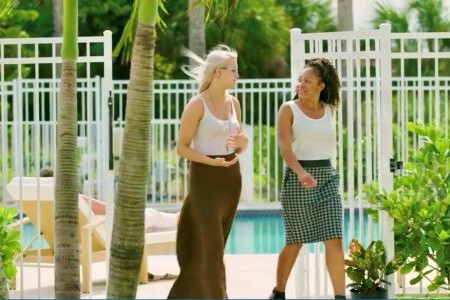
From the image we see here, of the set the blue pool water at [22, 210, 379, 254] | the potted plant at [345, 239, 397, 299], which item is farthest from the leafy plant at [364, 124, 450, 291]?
the blue pool water at [22, 210, 379, 254]

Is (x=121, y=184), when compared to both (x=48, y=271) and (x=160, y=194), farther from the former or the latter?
(x=160, y=194)

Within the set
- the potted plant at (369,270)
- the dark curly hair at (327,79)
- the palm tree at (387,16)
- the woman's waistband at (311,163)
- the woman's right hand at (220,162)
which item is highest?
the palm tree at (387,16)

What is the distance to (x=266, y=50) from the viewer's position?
88.7 feet

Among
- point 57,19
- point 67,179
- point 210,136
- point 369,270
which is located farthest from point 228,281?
point 57,19

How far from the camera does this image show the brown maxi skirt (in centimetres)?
715

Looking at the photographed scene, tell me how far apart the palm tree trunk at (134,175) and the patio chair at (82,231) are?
9.17 ft

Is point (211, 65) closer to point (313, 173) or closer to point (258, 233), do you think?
point (313, 173)

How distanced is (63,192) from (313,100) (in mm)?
1741

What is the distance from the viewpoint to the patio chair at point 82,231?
8969 mm

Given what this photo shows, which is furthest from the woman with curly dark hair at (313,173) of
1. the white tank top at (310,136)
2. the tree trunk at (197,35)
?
the tree trunk at (197,35)

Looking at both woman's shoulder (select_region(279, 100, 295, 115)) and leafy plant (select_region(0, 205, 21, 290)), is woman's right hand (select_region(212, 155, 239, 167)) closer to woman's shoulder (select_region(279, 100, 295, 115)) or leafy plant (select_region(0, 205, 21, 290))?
woman's shoulder (select_region(279, 100, 295, 115))

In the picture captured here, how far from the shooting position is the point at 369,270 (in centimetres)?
777

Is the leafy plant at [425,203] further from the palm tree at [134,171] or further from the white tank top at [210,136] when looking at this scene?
the palm tree at [134,171]

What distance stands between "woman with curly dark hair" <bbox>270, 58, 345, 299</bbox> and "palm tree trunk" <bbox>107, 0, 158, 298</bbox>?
1806 mm
